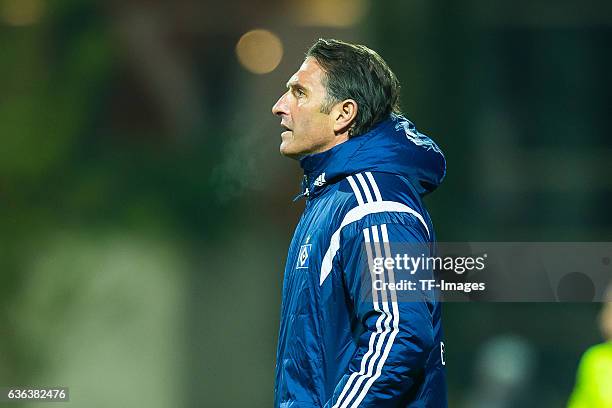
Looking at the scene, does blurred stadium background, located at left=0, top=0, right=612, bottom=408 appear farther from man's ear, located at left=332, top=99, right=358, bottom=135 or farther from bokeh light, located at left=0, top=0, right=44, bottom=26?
man's ear, located at left=332, top=99, right=358, bottom=135

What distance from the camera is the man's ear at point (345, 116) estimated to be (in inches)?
103

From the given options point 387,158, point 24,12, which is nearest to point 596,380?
point 387,158

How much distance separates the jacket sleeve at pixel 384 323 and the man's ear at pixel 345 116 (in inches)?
15.6

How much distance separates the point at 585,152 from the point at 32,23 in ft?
11.9

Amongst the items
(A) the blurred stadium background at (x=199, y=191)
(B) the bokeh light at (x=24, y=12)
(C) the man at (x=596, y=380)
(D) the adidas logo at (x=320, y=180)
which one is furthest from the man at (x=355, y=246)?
(B) the bokeh light at (x=24, y=12)

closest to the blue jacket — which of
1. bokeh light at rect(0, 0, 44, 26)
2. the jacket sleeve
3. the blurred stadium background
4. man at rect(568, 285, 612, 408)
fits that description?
the jacket sleeve

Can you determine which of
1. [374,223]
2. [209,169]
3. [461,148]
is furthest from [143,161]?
[374,223]

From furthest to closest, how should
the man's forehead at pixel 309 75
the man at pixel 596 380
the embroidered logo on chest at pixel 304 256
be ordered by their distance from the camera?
1. the man at pixel 596 380
2. the man's forehead at pixel 309 75
3. the embroidered logo on chest at pixel 304 256

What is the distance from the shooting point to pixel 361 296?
228 cm

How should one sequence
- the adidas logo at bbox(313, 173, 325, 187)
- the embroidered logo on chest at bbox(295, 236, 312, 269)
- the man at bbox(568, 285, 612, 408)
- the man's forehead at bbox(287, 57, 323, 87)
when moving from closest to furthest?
the embroidered logo on chest at bbox(295, 236, 312, 269), the adidas logo at bbox(313, 173, 325, 187), the man's forehead at bbox(287, 57, 323, 87), the man at bbox(568, 285, 612, 408)

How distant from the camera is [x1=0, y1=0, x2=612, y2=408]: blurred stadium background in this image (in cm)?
611

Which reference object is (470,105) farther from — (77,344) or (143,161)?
(77,344)

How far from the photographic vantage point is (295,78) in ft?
8.97

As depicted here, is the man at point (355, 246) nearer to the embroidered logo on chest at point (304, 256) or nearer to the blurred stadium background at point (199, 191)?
the embroidered logo on chest at point (304, 256)
